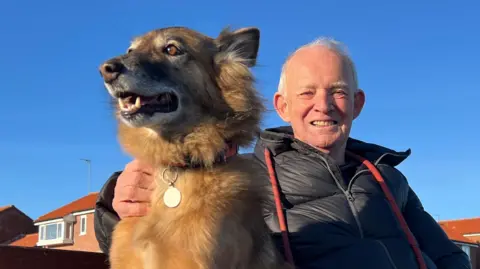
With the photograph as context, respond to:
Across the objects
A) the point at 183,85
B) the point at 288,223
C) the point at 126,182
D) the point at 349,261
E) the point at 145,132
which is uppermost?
the point at 183,85

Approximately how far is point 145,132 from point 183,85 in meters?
0.35

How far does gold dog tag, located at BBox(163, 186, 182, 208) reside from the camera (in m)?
2.84

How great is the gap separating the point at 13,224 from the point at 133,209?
49.3 metres

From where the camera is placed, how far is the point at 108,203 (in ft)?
10.9

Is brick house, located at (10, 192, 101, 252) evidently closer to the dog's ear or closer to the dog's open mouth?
the dog's ear

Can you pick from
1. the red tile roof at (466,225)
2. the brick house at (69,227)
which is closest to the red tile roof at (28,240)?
the brick house at (69,227)

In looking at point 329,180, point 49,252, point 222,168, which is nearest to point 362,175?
point 329,180

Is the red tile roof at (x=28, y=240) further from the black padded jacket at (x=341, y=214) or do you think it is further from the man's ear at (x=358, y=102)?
the black padded jacket at (x=341, y=214)

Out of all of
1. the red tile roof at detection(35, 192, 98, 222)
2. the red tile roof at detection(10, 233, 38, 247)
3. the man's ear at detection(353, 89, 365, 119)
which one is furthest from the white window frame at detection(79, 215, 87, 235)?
the man's ear at detection(353, 89, 365, 119)

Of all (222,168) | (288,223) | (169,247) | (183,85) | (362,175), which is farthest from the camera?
(362,175)

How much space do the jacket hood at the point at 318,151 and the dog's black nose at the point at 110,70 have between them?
3.52ft

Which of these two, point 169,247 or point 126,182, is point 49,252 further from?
point 169,247

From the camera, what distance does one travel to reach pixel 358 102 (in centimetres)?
432

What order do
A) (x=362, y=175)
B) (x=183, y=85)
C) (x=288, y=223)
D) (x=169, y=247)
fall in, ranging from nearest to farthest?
(x=169, y=247), (x=183, y=85), (x=288, y=223), (x=362, y=175)
